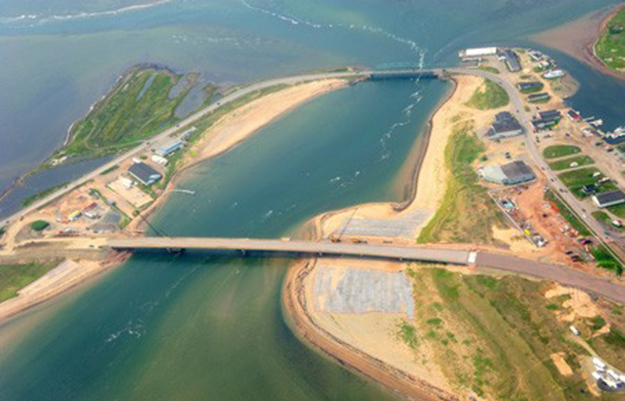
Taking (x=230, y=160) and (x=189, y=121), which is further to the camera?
(x=189, y=121)

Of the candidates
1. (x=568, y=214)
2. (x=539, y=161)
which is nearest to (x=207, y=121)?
(x=539, y=161)

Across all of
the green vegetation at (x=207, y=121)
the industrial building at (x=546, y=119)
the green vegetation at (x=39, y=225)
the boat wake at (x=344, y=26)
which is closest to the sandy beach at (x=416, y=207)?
the industrial building at (x=546, y=119)

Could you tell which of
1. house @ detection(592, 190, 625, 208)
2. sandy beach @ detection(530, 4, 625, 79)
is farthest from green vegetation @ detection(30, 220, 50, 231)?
sandy beach @ detection(530, 4, 625, 79)

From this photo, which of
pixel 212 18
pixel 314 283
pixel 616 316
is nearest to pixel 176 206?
pixel 314 283

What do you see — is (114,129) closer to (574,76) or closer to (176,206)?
(176,206)

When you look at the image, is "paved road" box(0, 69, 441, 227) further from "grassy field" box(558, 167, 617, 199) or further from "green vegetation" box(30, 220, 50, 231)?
"grassy field" box(558, 167, 617, 199)

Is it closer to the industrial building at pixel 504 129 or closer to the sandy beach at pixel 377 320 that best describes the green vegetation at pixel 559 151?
the industrial building at pixel 504 129

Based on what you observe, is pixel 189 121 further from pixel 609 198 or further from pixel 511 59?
pixel 609 198
